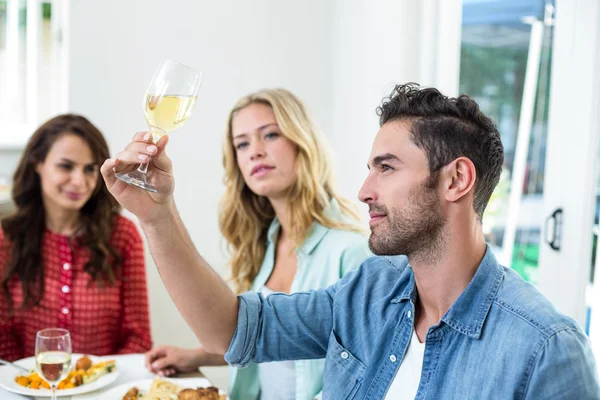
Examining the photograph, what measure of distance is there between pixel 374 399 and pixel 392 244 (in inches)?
12.3

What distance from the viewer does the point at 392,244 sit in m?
1.28

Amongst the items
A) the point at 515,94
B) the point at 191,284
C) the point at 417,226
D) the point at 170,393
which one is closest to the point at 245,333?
the point at 191,284

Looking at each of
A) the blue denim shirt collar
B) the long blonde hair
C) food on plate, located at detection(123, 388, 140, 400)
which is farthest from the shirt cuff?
the long blonde hair

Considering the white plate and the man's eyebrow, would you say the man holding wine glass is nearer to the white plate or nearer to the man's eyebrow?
the man's eyebrow

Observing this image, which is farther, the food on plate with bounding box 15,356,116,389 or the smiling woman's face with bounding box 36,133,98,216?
the smiling woman's face with bounding box 36,133,98,216

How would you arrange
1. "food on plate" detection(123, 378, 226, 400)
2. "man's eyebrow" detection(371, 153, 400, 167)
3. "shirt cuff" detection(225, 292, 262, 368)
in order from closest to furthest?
"man's eyebrow" detection(371, 153, 400, 167) < "shirt cuff" detection(225, 292, 262, 368) < "food on plate" detection(123, 378, 226, 400)

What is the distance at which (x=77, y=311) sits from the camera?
2377 millimetres

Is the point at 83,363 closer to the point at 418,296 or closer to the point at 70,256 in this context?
the point at 70,256

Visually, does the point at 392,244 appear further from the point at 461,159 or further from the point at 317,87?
the point at 317,87

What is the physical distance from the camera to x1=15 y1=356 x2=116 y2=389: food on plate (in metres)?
1.65

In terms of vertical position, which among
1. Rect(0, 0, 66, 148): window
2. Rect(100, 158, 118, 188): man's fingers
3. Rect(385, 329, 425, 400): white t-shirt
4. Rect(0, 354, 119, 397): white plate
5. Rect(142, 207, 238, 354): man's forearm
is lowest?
Rect(0, 354, 119, 397): white plate

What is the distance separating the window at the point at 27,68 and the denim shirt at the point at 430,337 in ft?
9.42

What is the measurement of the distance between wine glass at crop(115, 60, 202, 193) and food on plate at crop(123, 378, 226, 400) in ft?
1.91

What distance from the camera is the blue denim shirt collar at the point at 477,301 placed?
3.92 ft
